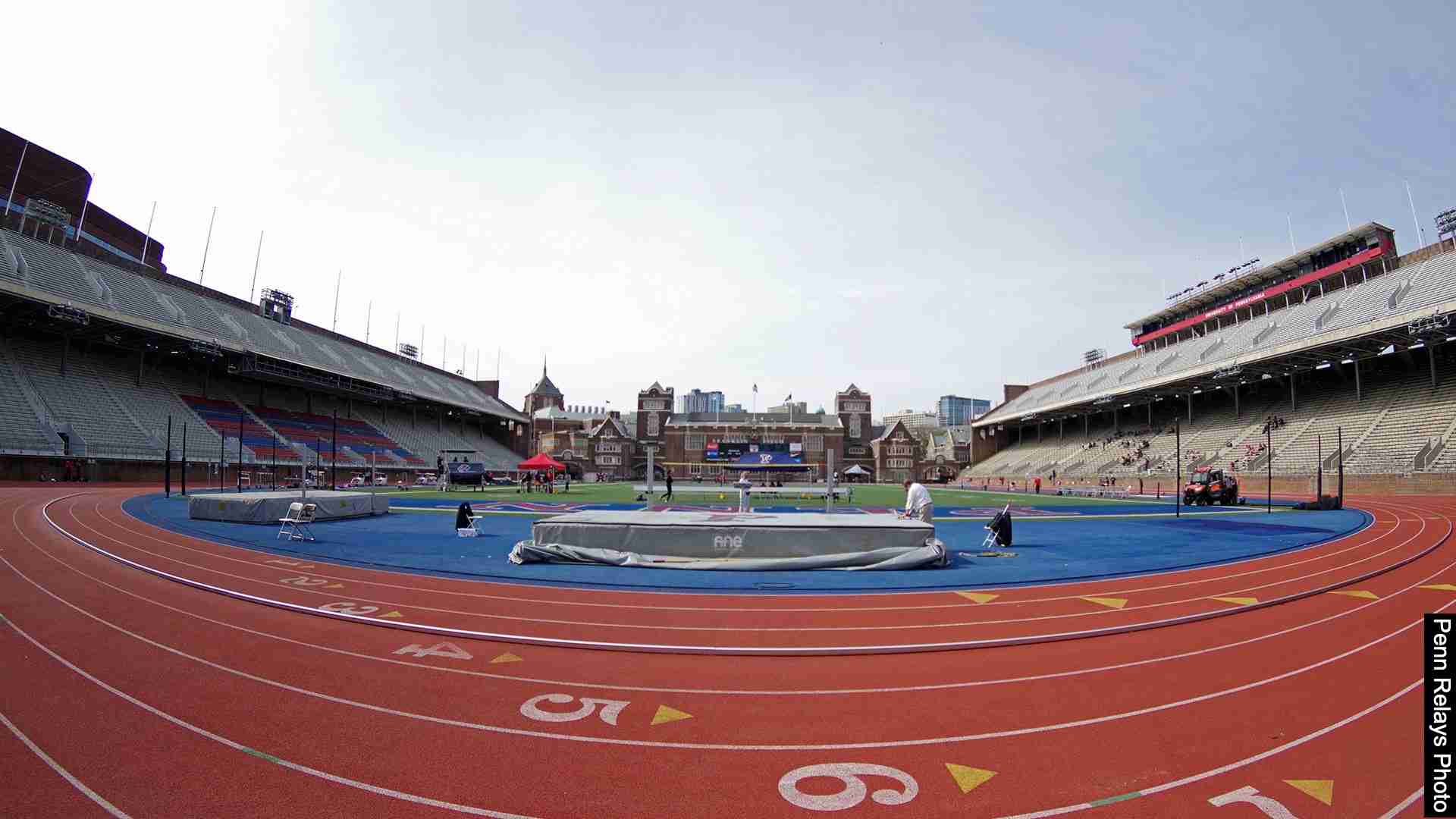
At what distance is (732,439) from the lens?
100 metres

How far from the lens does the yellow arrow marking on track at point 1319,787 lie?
13.4 feet

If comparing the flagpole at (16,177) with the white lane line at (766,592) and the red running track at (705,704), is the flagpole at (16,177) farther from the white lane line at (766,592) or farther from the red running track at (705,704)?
the red running track at (705,704)

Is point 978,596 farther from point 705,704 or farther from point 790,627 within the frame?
point 705,704

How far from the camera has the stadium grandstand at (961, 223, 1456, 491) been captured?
38688 millimetres

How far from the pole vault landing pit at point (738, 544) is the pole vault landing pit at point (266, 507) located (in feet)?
34.6

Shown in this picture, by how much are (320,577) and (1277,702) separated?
14.0 m

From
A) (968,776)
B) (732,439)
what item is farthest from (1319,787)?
(732,439)

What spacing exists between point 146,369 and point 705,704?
6218cm

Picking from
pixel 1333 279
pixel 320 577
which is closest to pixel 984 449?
pixel 1333 279

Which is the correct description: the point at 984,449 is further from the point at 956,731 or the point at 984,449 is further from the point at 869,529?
the point at 956,731

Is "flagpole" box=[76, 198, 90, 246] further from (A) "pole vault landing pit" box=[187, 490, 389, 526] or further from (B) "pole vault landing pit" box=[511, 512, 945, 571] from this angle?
(B) "pole vault landing pit" box=[511, 512, 945, 571]

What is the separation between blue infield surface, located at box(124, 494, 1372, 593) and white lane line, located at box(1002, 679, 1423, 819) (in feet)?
19.6

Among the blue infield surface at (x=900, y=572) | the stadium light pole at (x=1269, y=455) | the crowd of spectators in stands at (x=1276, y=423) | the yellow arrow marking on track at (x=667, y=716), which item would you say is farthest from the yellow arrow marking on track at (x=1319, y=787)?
the crowd of spectators in stands at (x=1276, y=423)

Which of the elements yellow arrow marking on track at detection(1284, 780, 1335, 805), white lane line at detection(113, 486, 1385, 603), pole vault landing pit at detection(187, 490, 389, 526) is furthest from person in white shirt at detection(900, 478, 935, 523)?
pole vault landing pit at detection(187, 490, 389, 526)
